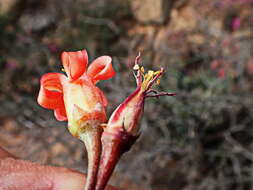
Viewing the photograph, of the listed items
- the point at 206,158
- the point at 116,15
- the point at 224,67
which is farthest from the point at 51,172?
the point at 116,15

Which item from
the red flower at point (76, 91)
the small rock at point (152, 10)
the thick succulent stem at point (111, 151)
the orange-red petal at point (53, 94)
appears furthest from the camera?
the small rock at point (152, 10)

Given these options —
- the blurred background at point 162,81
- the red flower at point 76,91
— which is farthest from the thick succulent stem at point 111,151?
the blurred background at point 162,81

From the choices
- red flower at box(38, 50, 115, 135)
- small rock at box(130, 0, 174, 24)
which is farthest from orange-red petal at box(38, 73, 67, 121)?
small rock at box(130, 0, 174, 24)

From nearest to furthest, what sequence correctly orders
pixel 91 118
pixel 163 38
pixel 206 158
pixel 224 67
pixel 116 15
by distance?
1. pixel 91 118
2. pixel 206 158
3. pixel 224 67
4. pixel 163 38
5. pixel 116 15

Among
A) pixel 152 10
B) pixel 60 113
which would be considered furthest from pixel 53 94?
pixel 152 10

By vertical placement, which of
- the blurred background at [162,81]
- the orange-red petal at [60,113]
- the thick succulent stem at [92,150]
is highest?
the orange-red petal at [60,113]

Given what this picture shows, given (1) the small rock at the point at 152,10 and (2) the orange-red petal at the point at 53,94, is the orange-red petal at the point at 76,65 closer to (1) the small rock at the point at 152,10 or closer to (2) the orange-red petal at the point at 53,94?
(2) the orange-red petal at the point at 53,94

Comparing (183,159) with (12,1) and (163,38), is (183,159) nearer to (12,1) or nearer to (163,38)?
(163,38)
